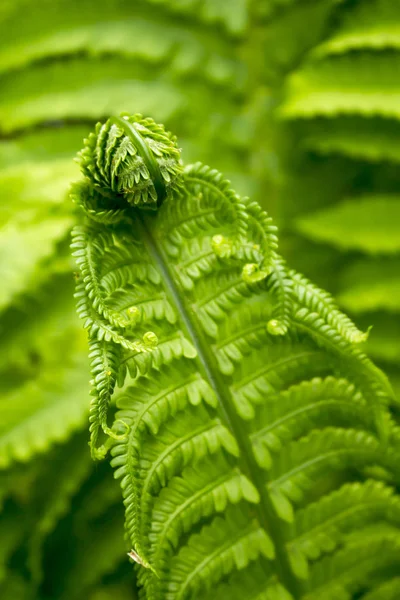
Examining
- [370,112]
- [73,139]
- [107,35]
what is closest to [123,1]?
[107,35]

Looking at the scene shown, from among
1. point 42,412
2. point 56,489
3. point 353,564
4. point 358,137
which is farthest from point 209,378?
point 358,137

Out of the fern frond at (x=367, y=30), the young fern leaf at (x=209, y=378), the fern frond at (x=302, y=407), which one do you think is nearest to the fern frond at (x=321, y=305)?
the young fern leaf at (x=209, y=378)

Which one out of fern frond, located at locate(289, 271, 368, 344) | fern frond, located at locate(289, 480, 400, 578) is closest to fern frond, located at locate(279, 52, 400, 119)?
fern frond, located at locate(289, 271, 368, 344)

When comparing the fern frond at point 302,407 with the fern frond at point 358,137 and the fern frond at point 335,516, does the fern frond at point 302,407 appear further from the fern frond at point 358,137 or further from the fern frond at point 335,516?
the fern frond at point 358,137

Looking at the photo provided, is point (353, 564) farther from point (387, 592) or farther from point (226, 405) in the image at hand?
point (226, 405)

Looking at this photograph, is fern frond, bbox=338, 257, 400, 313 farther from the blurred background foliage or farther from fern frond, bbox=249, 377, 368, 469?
fern frond, bbox=249, 377, 368, 469

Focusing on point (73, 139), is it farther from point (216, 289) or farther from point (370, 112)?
point (216, 289)
